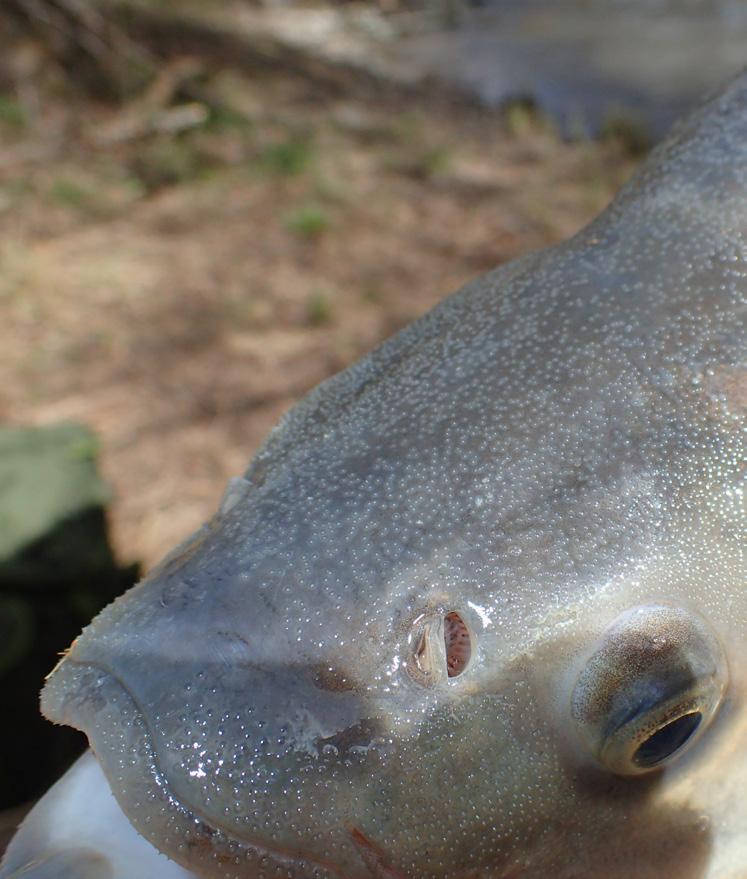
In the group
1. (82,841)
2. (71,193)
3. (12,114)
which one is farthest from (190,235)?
(82,841)

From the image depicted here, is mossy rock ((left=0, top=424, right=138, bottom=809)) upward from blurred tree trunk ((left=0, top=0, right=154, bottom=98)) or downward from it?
downward

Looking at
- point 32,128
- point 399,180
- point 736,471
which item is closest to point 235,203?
point 399,180

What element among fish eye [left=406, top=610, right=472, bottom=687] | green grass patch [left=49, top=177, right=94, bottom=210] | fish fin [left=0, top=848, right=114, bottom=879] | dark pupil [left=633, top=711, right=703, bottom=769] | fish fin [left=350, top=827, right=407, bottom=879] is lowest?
fish fin [left=0, top=848, right=114, bottom=879]

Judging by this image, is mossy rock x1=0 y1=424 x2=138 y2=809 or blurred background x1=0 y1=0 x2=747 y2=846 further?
blurred background x1=0 y1=0 x2=747 y2=846

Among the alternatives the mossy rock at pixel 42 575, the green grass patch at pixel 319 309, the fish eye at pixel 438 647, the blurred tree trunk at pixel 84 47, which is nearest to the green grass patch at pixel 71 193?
the blurred tree trunk at pixel 84 47

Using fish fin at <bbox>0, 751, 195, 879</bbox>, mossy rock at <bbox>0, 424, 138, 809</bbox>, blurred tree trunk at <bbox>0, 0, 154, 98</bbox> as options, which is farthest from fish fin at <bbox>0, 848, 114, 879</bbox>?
blurred tree trunk at <bbox>0, 0, 154, 98</bbox>

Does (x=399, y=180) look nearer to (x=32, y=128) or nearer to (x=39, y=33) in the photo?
(x=32, y=128)

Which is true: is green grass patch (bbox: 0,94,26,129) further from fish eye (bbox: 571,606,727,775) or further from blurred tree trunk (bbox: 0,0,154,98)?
fish eye (bbox: 571,606,727,775)
